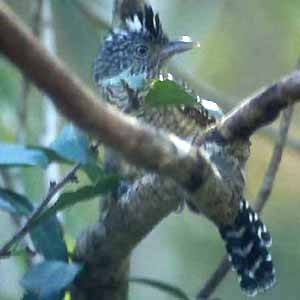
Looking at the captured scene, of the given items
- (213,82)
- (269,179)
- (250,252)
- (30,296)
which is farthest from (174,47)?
(30,296)

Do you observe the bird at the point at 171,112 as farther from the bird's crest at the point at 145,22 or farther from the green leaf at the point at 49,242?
the green leaf at the point at 49,242

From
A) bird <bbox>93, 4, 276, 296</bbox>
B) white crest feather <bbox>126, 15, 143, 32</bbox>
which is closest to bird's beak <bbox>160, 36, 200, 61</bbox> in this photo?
bird <bbox>93, 4, 276, 296</bbox>

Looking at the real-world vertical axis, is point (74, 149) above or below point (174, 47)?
below

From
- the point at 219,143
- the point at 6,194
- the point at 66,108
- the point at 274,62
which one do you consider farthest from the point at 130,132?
the point at 274,62

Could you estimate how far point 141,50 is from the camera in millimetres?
3787

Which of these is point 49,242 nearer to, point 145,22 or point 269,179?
point 269,179

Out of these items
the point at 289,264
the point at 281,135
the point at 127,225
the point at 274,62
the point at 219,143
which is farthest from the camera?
the point at 274,62

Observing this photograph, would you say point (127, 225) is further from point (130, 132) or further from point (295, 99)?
point (130, 132)

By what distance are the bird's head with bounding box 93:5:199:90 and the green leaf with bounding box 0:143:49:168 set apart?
1286 mm

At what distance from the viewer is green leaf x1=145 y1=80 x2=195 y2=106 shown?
2035 mm

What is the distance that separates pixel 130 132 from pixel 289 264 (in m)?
3.37

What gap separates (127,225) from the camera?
2189mm

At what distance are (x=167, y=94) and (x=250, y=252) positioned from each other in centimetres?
77

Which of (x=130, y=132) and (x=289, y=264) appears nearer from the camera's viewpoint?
→ (x=130, y=132)
